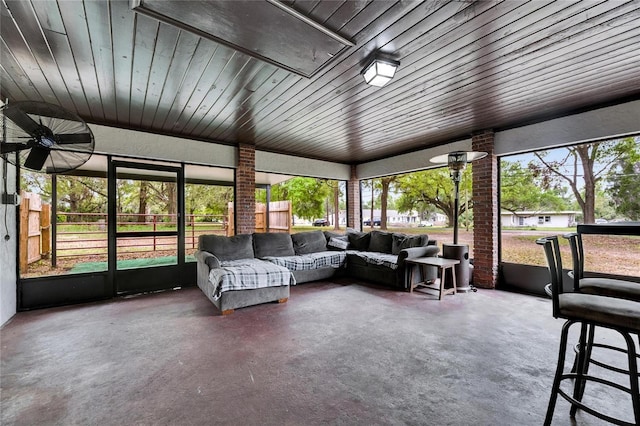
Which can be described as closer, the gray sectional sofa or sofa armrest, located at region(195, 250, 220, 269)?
the gray sectional sofa

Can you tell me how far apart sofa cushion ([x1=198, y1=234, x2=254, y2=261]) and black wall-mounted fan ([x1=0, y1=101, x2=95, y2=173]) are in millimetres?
2141

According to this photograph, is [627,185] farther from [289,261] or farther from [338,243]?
[289,261]

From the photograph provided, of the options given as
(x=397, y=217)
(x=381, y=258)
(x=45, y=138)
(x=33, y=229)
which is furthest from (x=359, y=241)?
(x=33, y=229)

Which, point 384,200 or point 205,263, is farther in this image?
point 384,200

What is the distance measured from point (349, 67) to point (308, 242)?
12.1ft

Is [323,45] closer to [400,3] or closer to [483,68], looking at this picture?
[400,3]

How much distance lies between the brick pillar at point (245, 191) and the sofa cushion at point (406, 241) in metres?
2.70

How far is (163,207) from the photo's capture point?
183 inches

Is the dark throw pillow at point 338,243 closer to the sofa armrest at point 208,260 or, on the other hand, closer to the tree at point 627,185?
the sofa armrest at point 208,260

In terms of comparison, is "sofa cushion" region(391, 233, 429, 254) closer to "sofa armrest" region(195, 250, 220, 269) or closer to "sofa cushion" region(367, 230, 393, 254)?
"sofa cushion" region(367, 230, 393, 254)

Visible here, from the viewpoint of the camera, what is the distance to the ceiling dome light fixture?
2.34m

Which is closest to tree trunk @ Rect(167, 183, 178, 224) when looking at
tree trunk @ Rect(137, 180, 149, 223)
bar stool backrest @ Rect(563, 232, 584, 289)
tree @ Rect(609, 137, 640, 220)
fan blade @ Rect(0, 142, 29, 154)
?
tree trunk @ Rect(137, 180, 149, 223)

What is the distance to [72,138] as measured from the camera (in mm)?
2553

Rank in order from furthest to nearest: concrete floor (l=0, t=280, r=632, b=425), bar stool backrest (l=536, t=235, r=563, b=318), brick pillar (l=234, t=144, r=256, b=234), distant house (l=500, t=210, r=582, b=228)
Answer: brick pillar (l=234, t=144, r=256, b=234) < distant house (l=500, t=210, r=582, b=228) < concrete floor (l=0, t=280, r=632, b=425) < bar stool backrest (l=536, t=235, r=563, b=318)
